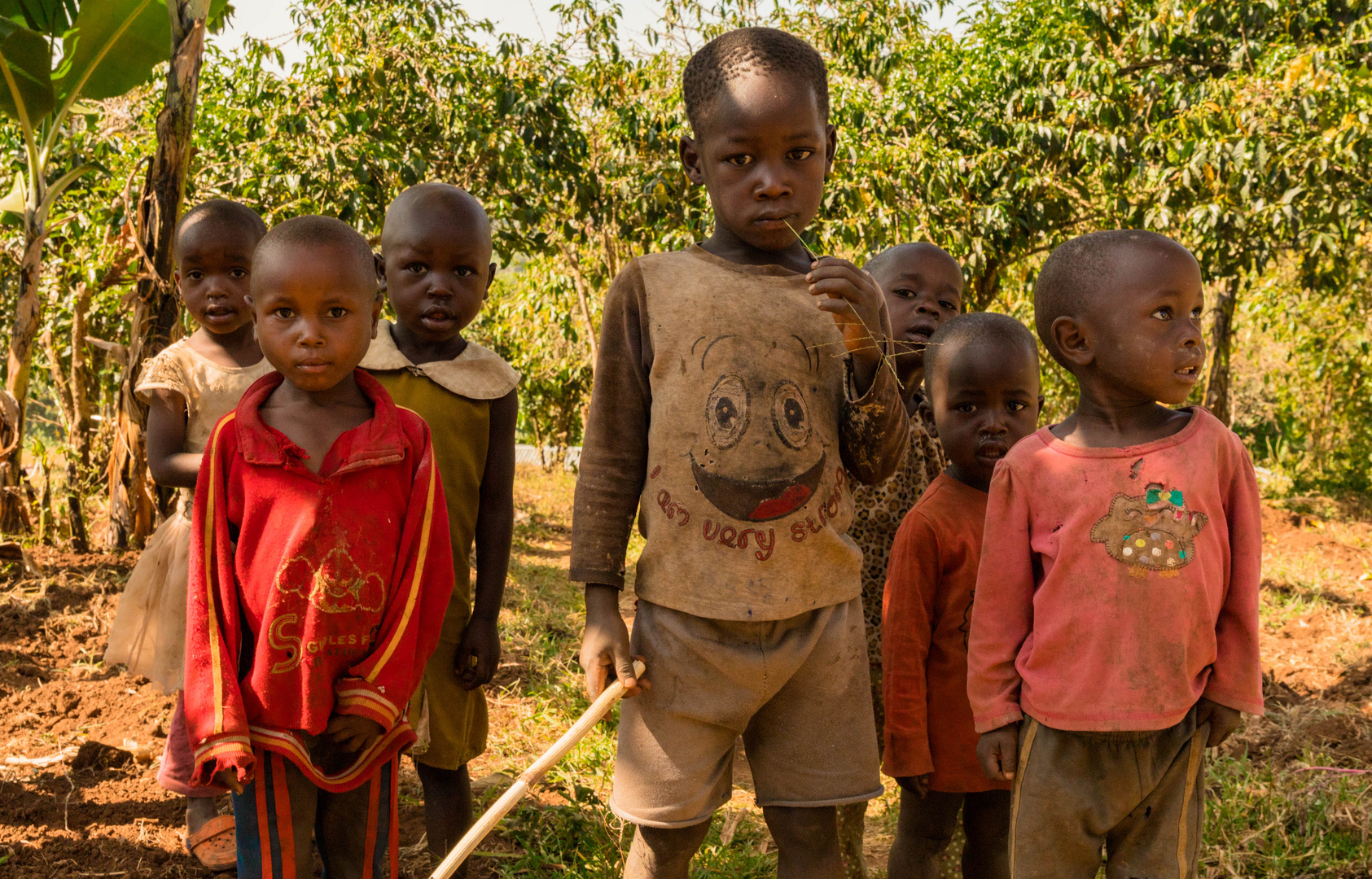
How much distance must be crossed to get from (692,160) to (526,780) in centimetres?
110

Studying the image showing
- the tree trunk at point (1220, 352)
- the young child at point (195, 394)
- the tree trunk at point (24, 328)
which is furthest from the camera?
the tree trunk at point (1220, 352)

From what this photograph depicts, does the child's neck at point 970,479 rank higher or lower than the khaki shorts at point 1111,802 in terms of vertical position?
Answer: higher

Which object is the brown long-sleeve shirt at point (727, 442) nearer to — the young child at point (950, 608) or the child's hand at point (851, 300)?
the child's hand at point (851, 300)

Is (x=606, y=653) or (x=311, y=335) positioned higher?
(x=311, y=335)

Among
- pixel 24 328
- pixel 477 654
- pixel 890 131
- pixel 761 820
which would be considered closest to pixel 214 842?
pixel 477 654

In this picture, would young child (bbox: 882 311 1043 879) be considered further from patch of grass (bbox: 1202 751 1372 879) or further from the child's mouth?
patch of grass (bbox: 1202 751 1372 879)

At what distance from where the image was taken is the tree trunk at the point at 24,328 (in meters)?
4.49

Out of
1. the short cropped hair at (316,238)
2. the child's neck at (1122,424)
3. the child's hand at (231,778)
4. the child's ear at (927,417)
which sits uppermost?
the short cropped hair at (316,238)

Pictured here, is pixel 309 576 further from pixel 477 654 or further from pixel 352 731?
pixel 477 654

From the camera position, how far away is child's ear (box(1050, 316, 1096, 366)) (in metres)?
1.73

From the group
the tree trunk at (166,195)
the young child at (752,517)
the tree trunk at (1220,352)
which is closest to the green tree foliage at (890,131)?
the tree trunk at (1220,352)

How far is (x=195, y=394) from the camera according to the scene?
235cm

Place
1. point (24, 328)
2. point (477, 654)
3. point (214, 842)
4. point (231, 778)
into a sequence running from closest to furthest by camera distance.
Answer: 1. point (231, 778)
2. point (477, 654)
3. point (214, 842)
4. point (24, 328)

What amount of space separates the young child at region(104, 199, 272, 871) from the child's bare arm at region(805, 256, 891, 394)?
137 cm
